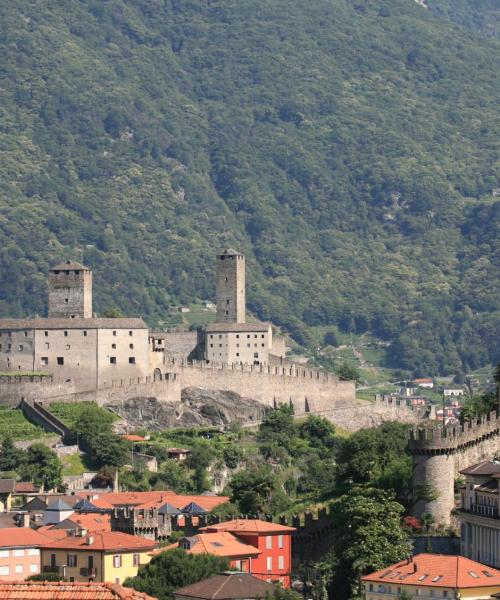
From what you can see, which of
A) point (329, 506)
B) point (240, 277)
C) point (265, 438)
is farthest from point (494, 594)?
point (240, 277)

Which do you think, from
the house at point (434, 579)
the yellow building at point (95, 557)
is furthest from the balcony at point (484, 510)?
the yellow building at point (95, 557)

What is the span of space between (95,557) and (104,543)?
1223 mm

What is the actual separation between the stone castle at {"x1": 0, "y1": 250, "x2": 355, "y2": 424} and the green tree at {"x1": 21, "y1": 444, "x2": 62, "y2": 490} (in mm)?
10085

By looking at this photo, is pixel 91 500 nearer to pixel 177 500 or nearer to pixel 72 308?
pixel 177 500

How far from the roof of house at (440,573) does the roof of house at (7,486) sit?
40.6 m

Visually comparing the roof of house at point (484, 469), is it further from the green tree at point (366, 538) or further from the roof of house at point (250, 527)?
the roof of house at point (250, 527)

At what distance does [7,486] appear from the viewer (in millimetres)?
116438

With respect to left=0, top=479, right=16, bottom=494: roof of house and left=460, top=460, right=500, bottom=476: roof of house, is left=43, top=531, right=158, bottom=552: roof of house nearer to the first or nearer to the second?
A: left=460, top=460, right=500, bottom=476: roof of house

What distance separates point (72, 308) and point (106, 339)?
13526mm

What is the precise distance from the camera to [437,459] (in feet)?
293

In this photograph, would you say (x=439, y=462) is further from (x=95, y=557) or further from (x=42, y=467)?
(x=42, y=467)

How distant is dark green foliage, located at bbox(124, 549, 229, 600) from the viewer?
76.6 m

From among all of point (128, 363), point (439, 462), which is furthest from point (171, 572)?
point (128, 363)

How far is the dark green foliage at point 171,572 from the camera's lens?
76562 millimetres
